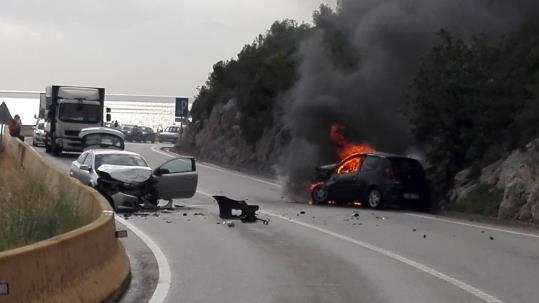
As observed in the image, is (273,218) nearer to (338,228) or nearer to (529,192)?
(338,228)

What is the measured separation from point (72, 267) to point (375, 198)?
20744 millimetres

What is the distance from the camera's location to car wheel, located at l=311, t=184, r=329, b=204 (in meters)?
32.7

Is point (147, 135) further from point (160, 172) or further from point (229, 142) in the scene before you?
point (160, 172)

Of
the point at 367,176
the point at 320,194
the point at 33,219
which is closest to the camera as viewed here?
the point at 33,219

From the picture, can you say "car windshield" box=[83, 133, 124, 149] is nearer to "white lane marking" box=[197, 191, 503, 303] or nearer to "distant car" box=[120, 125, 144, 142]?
"white lane marking" box=[197, 191, 503, 303]

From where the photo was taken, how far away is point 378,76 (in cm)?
4325

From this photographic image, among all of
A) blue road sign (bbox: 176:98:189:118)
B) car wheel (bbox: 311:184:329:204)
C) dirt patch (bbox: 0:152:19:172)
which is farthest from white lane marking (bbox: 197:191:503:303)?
blue road sign (bbox: 176:98:189:118)

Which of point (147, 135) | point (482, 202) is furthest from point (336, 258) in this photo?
point (147, 135)

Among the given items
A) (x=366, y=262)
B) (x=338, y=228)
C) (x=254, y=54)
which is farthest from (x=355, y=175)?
(x=254, y=54)

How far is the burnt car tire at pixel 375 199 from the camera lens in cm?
3061

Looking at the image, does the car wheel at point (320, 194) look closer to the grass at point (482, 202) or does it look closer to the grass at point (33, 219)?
the grass at point (482, 202)

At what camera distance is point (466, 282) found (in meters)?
14.5

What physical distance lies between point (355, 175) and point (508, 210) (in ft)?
18.0

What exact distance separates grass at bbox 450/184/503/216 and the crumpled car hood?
28.9 feet
